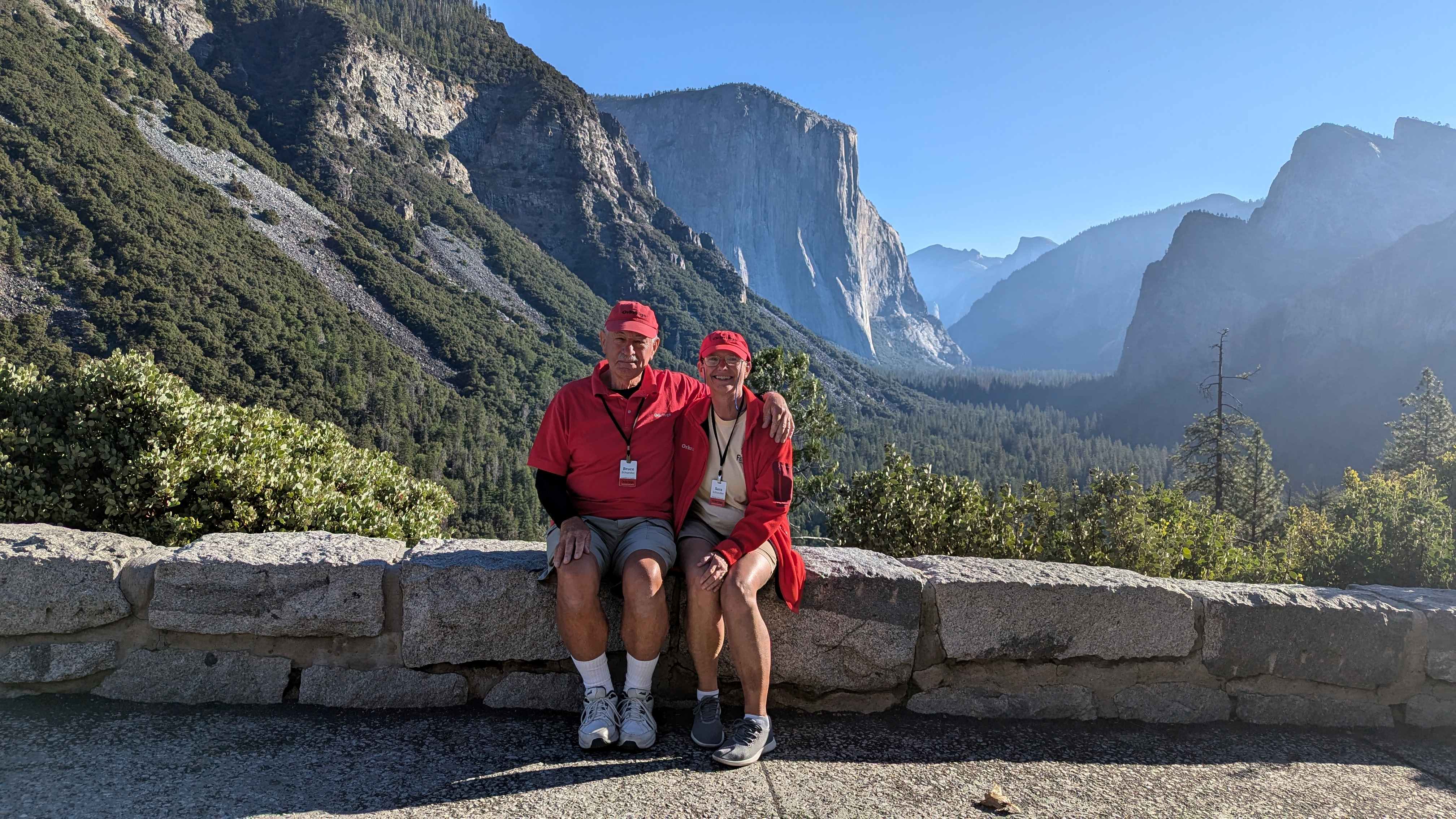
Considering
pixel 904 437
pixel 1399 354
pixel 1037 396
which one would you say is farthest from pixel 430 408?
pixel 1037 396

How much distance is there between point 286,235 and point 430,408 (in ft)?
99.8

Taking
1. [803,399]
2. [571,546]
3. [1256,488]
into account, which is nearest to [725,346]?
[571,546]

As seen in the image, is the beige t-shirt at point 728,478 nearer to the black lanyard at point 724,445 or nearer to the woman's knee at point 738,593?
the black lanyard at point 724,445

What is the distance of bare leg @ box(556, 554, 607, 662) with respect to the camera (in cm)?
285

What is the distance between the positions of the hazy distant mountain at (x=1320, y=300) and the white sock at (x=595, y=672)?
110046 millimetres

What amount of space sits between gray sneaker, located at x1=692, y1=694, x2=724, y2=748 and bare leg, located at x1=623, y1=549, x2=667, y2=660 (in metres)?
0.28

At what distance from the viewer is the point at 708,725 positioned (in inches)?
114

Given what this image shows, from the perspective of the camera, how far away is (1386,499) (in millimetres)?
13172

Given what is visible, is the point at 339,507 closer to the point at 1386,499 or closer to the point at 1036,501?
the point at 1036,501

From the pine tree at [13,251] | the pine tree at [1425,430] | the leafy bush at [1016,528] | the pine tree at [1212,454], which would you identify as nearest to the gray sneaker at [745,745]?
the leafy bush at [1016,528]

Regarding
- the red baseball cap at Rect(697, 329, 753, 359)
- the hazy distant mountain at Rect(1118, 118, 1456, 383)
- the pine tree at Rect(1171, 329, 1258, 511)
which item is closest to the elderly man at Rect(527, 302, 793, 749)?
the red baseball cap at Rect(697, 329, 753, 359)

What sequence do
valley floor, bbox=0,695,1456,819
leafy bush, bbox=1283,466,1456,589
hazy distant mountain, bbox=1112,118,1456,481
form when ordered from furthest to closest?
1. hazy distant mountain, bbox=1112,118,1456,481
2. leafy bush, bbox=1283,466,1456,589
3. valley floor, bbox=0,695,1456,819

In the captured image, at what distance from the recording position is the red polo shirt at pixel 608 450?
3.20 meters

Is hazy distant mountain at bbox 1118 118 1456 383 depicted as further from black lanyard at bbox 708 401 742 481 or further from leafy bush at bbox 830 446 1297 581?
black lanyard at bbox 708 401 742 481
